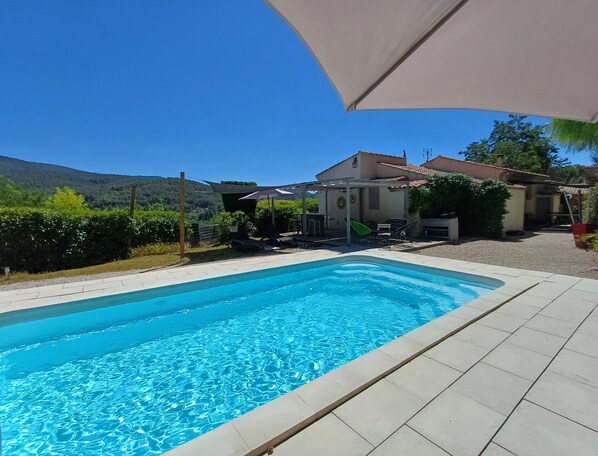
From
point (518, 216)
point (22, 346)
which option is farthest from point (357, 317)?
point (518, 216)

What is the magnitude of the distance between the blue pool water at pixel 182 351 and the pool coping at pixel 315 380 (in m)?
0.49

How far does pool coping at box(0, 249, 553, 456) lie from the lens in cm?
218

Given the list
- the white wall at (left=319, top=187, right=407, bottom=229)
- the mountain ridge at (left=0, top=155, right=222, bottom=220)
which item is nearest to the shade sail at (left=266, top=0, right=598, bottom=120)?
the mountain ridge at (left=0, top=155, right=222, bottom=220)

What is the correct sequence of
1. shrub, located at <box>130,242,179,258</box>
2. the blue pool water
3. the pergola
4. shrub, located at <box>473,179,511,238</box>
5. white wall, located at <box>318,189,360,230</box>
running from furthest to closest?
1. white wall, located at <box>318,189,360,230</box>
2. shrub, located at <box>473,179,511,238</box>
3. the pergola
4. shrub, located at <box>130,242,179,258</box>
5. the blue pool water

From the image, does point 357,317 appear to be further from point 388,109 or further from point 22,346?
point 22,346

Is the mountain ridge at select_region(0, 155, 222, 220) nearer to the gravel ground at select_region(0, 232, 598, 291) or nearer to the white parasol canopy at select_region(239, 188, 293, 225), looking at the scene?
the white parasol canopy at select_region(239, 188, 293, 225)

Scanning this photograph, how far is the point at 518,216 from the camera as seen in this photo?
1641 cm

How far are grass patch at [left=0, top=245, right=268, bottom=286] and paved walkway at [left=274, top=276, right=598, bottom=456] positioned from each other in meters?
8.22

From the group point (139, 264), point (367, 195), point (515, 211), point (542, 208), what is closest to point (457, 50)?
point (139, 264)

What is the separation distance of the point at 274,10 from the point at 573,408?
157 inches

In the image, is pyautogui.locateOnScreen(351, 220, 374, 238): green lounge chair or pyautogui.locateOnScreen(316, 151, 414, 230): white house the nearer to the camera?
pyautogui.locateOnScreen(351, 220, 374, 238): green lounge chair

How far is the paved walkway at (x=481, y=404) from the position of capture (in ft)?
6.95

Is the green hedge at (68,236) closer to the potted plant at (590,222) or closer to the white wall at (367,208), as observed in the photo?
the white wall at (367,208)

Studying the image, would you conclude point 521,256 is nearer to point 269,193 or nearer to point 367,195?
point 367,195
